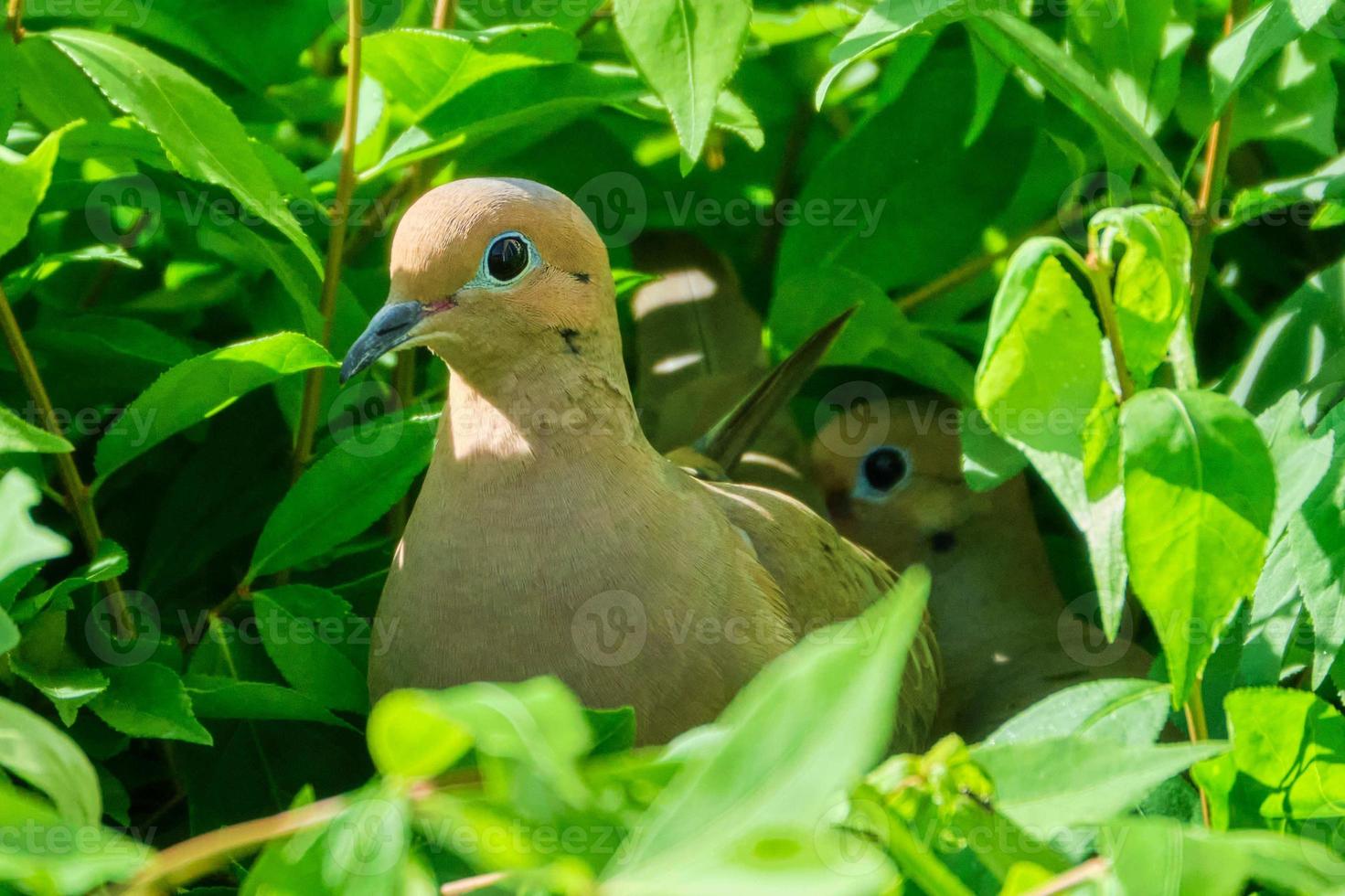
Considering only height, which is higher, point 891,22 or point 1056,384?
point 891,22

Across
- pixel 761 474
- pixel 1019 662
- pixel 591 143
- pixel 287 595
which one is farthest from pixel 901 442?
pixel 287 595

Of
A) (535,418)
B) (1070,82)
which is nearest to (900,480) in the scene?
(535,418)

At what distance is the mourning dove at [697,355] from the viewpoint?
2396 millimetres

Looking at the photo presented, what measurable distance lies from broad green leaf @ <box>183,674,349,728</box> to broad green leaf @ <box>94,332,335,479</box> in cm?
24

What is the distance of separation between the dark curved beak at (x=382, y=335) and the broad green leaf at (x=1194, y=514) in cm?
79

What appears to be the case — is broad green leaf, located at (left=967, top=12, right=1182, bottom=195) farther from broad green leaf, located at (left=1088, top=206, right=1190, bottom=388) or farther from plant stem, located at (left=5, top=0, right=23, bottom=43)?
plant stem, located at (left=5, top=0, right=23, bottom=43)

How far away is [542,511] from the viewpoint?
157 centimetres

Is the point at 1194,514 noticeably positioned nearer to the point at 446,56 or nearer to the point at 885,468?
the point at 446,56


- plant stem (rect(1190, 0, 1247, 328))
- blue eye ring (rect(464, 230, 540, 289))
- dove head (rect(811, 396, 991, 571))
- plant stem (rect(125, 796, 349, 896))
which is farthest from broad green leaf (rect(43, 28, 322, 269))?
dove head (rect(811, 396, 991, 571))

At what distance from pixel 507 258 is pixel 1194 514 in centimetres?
84

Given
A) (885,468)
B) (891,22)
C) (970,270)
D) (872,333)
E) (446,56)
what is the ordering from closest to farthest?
(891,22)
(446,56)
(872,333)
(970,270)
(885,468)

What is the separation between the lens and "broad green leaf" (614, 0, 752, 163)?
44.5 inches

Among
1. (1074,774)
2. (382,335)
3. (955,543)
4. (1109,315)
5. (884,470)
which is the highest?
(1109,315)

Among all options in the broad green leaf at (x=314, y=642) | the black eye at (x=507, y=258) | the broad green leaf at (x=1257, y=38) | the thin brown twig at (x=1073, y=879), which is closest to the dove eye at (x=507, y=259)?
the black eye at (x=507, y=258)
